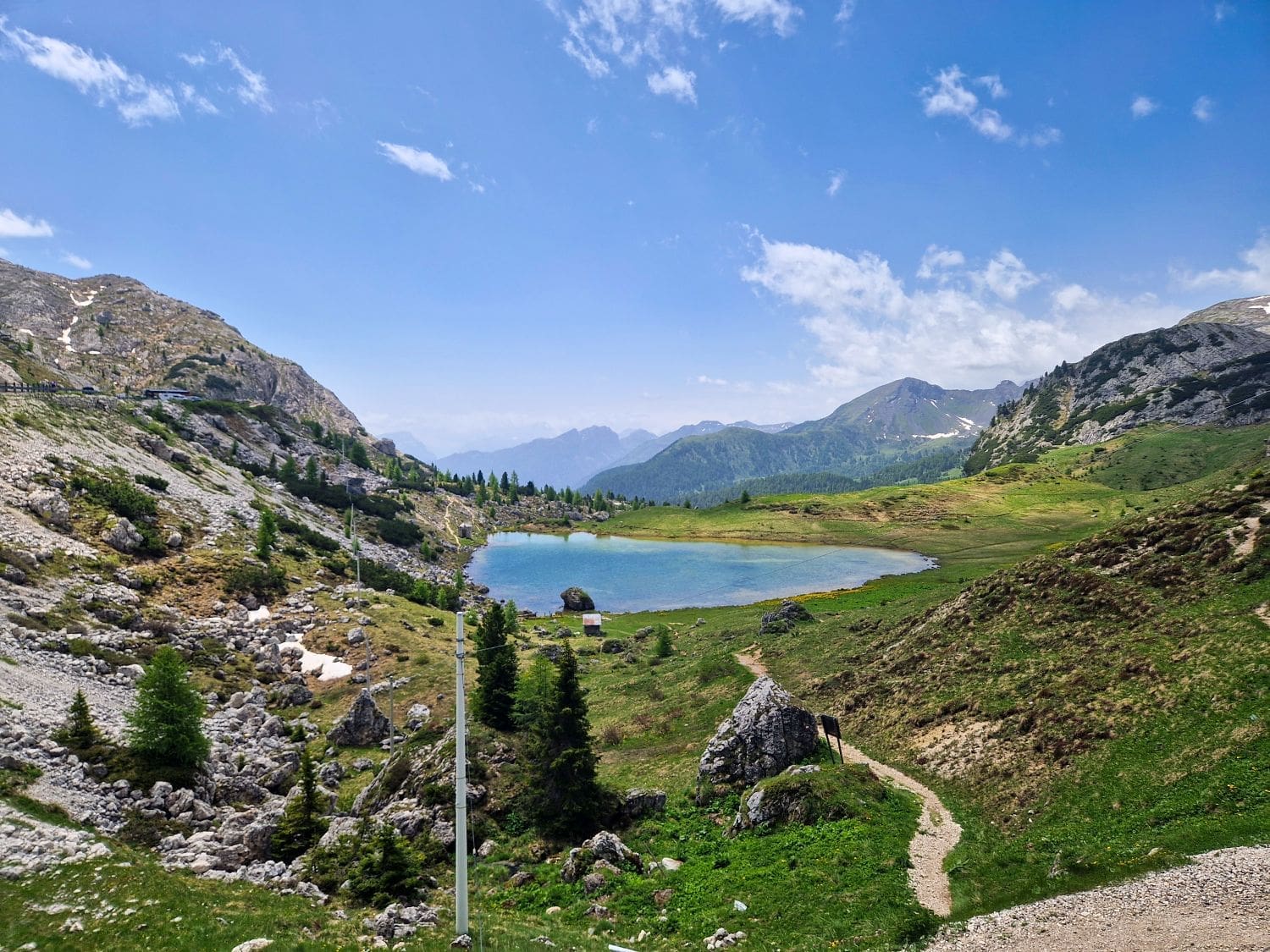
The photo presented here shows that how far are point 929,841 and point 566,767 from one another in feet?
53.3

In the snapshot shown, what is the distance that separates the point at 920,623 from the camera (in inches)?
1821

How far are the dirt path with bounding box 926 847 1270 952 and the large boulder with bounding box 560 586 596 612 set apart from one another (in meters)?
112

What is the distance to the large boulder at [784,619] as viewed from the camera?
64250mm

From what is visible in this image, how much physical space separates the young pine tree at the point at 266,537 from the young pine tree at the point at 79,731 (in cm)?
5891

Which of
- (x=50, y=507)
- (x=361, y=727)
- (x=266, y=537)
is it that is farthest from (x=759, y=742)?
(x=266, y=537)

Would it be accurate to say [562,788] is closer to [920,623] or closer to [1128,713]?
[1128,713]

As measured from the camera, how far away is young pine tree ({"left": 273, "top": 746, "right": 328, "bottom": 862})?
25.7 metres

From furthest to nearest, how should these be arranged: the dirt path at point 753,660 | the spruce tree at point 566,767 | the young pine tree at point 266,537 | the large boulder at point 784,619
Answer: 1. the young pine tree at point 266,537
2. the large boulder at point 784,619
3. the dirt path at point 753,660
4. the spruce tree at point 566,767

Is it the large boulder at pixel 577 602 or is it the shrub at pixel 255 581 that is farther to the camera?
the large boulder at pixel 577 602

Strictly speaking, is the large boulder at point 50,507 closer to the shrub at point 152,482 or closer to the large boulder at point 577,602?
the shrub at point 152,482

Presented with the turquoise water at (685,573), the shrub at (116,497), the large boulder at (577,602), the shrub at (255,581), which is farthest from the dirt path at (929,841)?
the large boulder at (577,602)

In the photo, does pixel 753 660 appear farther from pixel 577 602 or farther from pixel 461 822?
pixel 577 602

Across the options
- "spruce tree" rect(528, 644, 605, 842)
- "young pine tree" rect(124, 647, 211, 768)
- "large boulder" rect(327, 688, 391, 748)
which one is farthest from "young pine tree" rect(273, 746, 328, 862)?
"large boulder" rect(327, 688, 391, 748)

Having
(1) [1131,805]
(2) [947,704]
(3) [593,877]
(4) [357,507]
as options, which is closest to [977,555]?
(2) [947,704]
